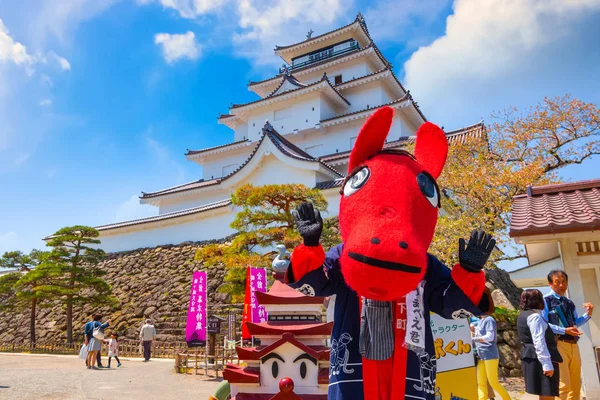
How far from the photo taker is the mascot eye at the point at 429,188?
236 cm

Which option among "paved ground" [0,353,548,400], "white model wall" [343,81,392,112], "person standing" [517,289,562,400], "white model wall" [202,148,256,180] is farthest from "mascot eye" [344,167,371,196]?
"white model wall" [202,148,256,180]

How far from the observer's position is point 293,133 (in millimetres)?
25203

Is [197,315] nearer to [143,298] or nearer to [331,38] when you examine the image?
[143,298]

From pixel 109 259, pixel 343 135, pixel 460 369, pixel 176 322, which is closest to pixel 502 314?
pixel 460 369

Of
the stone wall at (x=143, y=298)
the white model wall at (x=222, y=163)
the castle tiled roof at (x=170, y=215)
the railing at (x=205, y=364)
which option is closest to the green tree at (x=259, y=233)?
the railing at (x=205, y=364)

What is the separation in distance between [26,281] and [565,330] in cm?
1767

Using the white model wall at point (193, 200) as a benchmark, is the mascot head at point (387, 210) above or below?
below

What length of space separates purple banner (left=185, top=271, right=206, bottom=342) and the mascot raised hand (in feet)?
31.5

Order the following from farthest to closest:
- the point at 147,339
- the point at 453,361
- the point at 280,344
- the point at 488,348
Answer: the point at 147,339
the point at 488,348
the point at 280,344
the point at 453,361

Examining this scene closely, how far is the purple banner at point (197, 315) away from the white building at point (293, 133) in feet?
21.9

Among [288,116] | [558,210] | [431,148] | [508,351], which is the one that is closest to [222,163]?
[288,116]

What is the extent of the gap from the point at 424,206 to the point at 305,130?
22.9 m

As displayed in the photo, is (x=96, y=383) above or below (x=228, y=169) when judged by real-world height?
below

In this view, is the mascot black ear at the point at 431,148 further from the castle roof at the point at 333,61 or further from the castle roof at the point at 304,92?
the castle roof at the point at 333,61
